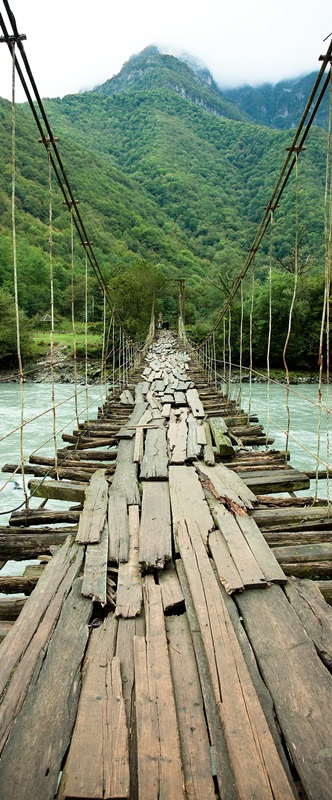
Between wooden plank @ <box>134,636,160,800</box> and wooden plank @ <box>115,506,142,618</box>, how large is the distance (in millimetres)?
200

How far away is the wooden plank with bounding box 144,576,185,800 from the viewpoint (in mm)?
1097

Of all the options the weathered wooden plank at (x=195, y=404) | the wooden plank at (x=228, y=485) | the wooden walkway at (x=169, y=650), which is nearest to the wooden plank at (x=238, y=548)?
the wooden walkway at (x=169, y=650)

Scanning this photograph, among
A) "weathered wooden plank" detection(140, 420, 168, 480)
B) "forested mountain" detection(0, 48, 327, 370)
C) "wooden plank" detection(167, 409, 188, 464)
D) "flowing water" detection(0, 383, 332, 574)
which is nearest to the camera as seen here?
"weathered wooden plank" detection(140, 420, 168, 480)

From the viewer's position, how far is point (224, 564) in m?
1.99

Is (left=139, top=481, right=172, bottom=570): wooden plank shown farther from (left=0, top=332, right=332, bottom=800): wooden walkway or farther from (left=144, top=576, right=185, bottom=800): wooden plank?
(left=144, top=576, right=185, bottom=800): wooden plank

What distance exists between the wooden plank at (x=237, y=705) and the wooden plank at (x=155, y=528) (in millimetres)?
173

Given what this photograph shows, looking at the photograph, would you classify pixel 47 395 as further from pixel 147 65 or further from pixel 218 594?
pixel 147 65

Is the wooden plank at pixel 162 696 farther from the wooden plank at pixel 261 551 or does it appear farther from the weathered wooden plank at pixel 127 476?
the weathered wooden plank at pixel 127 476

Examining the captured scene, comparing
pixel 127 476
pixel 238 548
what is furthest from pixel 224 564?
pixel 127 476

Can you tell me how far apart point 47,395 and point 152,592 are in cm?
1953

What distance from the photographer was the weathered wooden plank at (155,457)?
3150 mm

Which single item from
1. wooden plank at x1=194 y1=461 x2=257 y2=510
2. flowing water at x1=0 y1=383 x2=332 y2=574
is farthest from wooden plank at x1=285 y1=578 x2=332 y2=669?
flowing water at x1=0 y1=383 x2=332 y2=574

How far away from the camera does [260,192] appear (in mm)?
59062

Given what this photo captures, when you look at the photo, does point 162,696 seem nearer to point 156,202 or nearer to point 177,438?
point 177,438
